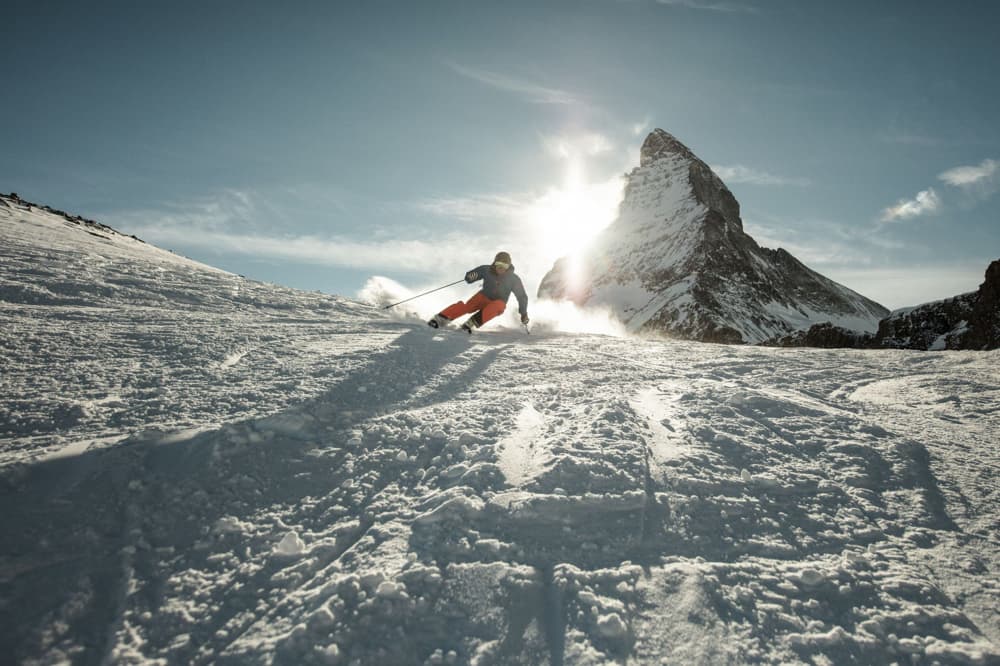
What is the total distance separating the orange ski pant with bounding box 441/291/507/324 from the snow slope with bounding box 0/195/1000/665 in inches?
206

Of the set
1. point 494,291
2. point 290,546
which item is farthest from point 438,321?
point 290,546

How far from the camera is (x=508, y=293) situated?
10.9m

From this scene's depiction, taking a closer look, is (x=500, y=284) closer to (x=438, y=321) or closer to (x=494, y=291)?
(x=494, y=291)

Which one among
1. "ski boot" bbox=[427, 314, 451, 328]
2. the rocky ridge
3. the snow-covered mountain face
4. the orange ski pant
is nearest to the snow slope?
"ski boot" bbox=[427, 314, 451, 328]

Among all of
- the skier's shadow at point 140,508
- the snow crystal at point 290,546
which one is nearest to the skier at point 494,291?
the skier's shadow at point 140,508

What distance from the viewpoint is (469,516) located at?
2.54 meters

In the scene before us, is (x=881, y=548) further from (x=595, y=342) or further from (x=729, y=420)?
(x=595, y=342)

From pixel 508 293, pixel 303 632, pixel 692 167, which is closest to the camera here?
pixel 303 632

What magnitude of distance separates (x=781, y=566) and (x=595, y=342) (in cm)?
623

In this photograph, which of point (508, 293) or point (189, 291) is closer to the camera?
point (189, 291)

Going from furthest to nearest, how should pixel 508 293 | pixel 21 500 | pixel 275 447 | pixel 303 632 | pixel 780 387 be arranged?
pixel 508 293 → pixel 780 387 → pixel 275 447 → pixel 21 500 → pixel 303 632

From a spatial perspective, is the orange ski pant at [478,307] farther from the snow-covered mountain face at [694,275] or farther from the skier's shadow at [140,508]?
the snow-covered mountain face at [694,275]

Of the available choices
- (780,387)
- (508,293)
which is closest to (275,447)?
(780,387)

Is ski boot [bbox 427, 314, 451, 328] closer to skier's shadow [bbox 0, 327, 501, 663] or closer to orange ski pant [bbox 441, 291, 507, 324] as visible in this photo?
orange ski pant [bbox 441, 291, 507, 324]
